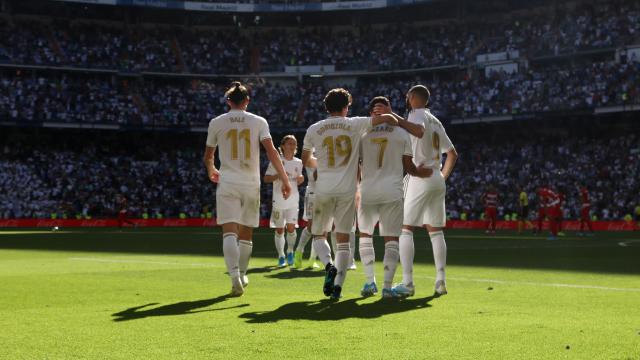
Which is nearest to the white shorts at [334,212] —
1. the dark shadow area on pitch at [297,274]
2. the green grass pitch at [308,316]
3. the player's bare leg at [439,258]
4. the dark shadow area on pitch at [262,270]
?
the green grass pitch at [308,316]

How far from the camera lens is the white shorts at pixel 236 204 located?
10734 mm

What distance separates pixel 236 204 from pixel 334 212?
133 cm

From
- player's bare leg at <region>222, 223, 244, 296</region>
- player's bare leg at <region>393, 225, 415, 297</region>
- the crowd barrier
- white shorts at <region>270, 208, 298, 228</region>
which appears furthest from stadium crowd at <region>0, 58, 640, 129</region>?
player's bare leg at <region>222, 223, 244, 296</region>

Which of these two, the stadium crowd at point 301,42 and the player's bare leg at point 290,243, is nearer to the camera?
the player's bare leg at point 290,243

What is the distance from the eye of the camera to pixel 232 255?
10.6m

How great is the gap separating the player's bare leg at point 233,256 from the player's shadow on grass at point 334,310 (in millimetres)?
1163

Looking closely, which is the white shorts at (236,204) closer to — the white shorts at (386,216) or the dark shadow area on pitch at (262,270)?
the white shorts at (386,216)

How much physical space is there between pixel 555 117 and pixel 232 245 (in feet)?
146

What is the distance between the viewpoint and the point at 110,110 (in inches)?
2371

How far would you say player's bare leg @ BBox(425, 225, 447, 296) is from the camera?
1069 cm

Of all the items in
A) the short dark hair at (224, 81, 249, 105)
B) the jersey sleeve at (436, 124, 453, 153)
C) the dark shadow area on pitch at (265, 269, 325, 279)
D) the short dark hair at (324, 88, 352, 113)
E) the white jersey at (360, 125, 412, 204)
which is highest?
the short dark hair at (224, 81, 249, 105)

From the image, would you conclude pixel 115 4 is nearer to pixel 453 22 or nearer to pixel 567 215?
pixel 453 22

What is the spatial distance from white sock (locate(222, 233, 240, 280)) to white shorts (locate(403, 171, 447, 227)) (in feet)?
7.35

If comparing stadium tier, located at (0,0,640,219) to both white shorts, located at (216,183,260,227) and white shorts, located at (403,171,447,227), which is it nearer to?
white shorts, located at (403,171,447,227)
